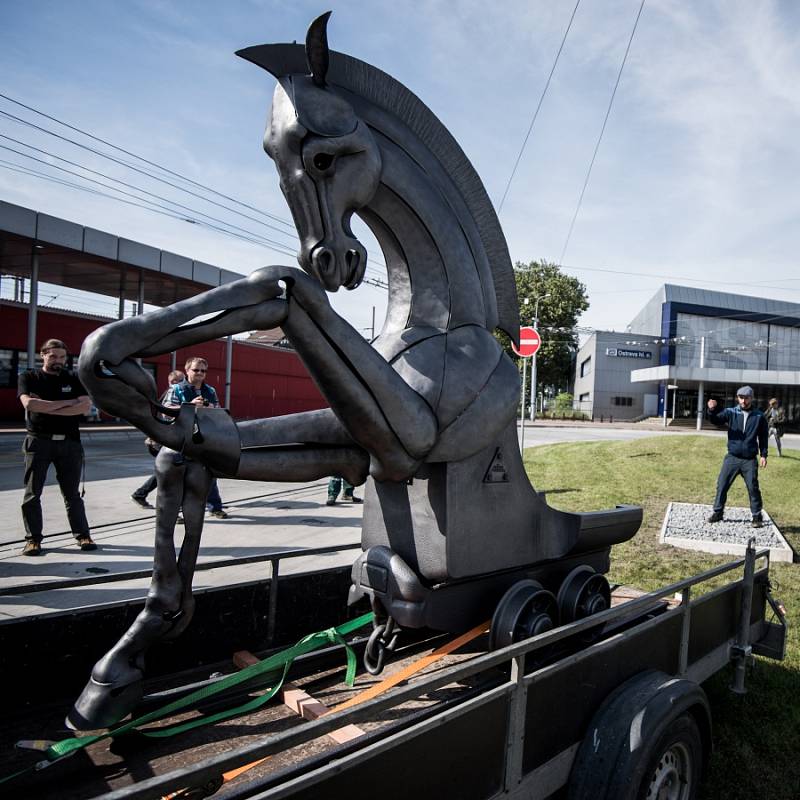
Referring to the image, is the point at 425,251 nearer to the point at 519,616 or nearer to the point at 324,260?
the point at 324,260

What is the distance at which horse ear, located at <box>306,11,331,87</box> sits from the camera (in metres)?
1.85

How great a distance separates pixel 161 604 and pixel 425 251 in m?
1.54

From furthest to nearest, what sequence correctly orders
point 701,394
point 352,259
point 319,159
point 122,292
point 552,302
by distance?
point 552,302, point 701,394, point 122,292, point 352,259, point 319,159

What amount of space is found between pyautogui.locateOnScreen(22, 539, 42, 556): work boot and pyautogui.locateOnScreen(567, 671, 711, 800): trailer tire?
5.12 meters

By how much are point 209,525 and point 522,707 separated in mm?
5883

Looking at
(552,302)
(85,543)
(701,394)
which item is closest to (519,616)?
(85,543)

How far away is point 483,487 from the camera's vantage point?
2.39 meters

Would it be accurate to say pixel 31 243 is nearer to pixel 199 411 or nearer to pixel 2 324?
pixel 2 324

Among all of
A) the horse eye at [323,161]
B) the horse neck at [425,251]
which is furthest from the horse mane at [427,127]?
the horse eye at [323,161]

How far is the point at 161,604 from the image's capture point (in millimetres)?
1934

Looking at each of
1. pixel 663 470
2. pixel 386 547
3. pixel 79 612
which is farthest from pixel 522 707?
pixel 663 470

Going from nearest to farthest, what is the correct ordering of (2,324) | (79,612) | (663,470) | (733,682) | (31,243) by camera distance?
(79,612) < (733,682) < (663,470) < (31,243) < (2,324)

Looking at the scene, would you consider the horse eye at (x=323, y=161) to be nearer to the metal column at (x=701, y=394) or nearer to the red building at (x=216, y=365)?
the red building at (x=216, y=365)

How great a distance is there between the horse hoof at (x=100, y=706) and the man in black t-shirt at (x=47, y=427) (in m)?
4.05
